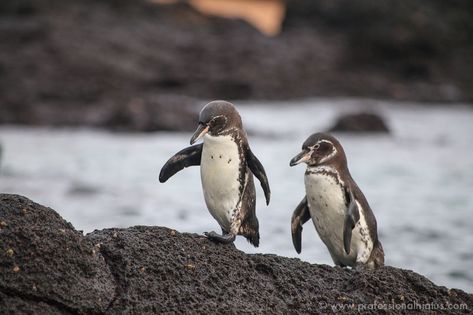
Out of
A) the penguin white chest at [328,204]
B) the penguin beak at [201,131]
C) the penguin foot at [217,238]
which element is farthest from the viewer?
the penguin white chest at [328,204]

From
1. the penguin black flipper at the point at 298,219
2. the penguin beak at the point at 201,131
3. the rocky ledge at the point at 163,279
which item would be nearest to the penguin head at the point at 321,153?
the penguin black flipper at the point at 298,219

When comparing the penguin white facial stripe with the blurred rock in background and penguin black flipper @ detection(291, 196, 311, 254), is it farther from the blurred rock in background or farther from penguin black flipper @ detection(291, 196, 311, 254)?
the blurred rock in background

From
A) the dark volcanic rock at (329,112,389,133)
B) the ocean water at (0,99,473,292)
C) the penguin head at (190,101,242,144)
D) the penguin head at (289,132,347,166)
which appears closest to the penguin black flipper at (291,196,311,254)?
the penguin head at (289,132,347,166)

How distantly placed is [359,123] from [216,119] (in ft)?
39.0

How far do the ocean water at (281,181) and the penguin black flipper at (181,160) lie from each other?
9.07 ft

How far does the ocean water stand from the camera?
332 inches

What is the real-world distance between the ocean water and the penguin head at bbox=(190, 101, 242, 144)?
3.02 m

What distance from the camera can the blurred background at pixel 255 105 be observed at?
31.6ft

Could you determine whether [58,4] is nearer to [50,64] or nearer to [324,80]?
[50,64]

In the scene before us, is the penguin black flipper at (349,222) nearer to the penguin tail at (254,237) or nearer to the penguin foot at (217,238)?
the penguin tail at (254,237)

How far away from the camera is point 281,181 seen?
11703mm

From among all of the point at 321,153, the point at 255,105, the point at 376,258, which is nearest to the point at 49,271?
the point at 321,153

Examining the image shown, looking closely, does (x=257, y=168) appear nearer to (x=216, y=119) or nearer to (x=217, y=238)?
(x=216, y=119)

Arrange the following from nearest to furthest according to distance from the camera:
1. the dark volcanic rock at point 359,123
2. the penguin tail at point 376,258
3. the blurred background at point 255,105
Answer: the penguin tail at point 376,258 → the blurred background at point 255,105 → the dark volcanic rock at point 359,123
